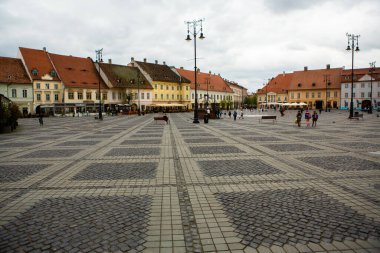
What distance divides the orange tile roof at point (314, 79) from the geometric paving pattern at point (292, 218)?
93.9 metres

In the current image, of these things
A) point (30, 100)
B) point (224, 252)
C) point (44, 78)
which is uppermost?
point (44, 78)

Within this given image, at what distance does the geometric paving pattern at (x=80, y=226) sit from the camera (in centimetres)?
415

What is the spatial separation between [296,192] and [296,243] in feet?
8.01

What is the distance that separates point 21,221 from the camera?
5039 mm

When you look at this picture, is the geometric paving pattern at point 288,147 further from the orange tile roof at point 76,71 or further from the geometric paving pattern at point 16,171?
the orange tile roof at point 76,71

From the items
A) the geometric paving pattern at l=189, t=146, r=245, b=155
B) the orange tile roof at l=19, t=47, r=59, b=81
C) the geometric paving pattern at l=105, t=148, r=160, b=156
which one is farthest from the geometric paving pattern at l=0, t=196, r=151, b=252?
the orange tile roof at l=19, t=47, r=59, b=81

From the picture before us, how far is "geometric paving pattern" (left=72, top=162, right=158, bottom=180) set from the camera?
313 inches

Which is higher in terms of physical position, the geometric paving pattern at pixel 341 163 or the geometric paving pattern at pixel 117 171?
the geometric paving pattern at pixel 341 163

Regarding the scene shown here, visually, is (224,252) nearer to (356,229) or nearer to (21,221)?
(356,229)

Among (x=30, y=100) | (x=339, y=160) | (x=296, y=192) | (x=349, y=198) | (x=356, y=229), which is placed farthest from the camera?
(x=30, y=100)

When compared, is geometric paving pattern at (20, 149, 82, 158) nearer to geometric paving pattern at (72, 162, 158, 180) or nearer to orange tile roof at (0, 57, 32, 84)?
geometric paving pattern at (72, 162, 158, 180)

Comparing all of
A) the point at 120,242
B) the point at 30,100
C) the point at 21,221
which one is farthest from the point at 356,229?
the point at 30,100

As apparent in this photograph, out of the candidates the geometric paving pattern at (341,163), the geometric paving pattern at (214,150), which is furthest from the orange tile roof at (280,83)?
the geometric paving pattern at (341,163)

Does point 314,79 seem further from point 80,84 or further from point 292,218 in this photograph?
point 292,218
